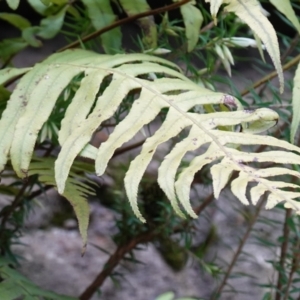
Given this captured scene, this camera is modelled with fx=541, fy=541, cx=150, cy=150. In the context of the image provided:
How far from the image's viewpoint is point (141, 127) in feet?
1.89

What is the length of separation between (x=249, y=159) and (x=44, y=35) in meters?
0.46

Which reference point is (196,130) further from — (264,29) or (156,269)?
(156,269)

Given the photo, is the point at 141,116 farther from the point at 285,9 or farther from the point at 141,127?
the point at 285,9

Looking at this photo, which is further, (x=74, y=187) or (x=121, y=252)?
(x=121, y=252)

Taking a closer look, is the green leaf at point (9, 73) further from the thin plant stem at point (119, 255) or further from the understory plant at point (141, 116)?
the thin plant stem at point (119, 255)

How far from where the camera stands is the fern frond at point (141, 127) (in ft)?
1.62

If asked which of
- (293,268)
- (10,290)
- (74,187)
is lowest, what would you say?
(293,268)

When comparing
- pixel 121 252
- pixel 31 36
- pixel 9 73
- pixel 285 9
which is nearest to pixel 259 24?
pixel 285 9

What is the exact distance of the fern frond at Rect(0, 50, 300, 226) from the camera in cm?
49

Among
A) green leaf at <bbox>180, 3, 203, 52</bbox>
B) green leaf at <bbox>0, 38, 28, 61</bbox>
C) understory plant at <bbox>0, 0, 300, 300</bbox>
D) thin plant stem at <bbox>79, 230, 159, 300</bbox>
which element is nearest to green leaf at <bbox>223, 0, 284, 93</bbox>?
understory plant at <bbox>0, 0, 300, 300</bbox>

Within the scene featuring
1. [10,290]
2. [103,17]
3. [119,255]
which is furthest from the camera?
[119,255]

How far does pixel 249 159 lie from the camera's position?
509 millimetres

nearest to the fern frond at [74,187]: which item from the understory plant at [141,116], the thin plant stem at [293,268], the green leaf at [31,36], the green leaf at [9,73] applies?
the understory plant at [141,116]

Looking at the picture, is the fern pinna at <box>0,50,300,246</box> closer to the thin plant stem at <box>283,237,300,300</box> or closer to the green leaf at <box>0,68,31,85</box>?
the green leaf at <box>0,68,31,85</box>
